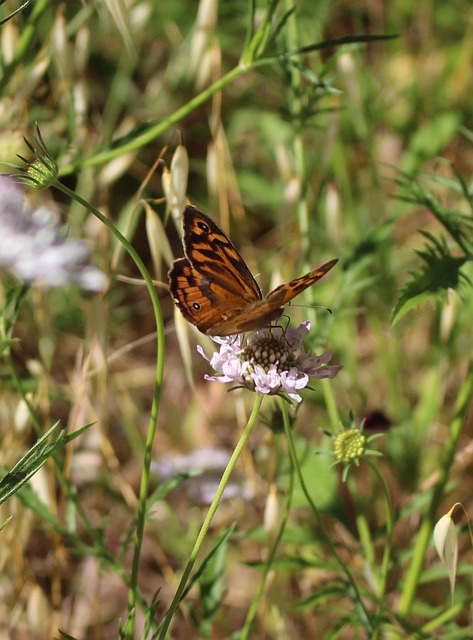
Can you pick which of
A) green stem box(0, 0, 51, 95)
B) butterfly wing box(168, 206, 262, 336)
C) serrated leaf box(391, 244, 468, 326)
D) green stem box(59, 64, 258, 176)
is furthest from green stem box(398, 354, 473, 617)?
green stem box(0, 0, 51, 95)

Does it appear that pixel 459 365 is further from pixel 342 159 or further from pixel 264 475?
pixel 264 475

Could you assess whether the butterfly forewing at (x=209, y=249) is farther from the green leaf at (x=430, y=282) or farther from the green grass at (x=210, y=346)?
the green leaf at (x=430, y=282)

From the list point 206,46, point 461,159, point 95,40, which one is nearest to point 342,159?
point 206,46

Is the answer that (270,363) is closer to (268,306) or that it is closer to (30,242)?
(268,306)

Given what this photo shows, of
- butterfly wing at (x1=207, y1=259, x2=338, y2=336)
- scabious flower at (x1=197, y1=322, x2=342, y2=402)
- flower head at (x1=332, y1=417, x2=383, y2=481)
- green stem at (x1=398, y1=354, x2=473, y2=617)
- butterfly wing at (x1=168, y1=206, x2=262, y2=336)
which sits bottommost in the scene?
green stem at (x1=398, y1=354, x2=473, y2=617)

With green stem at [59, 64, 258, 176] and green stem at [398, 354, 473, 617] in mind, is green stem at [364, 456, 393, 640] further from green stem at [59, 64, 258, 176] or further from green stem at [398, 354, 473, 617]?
green stem at [59, 64, 258, 176]

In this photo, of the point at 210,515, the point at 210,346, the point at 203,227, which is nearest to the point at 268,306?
the point at 203,227
